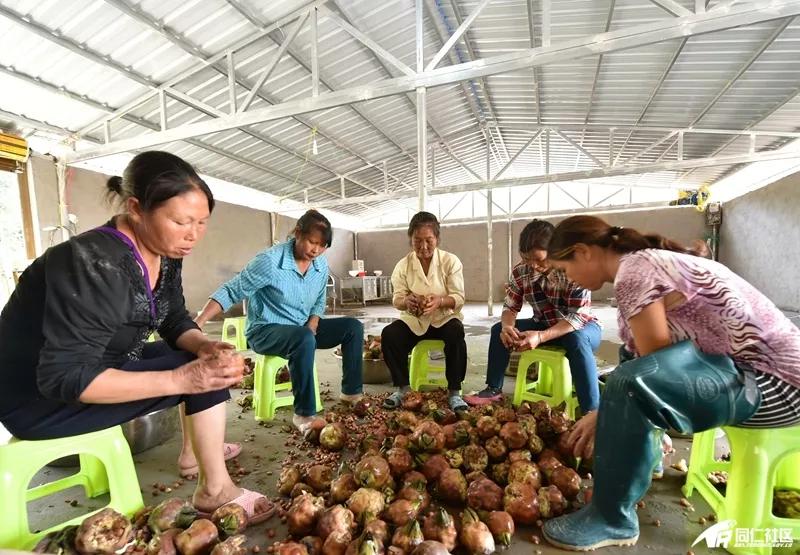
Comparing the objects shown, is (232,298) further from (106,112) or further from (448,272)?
(106,112)

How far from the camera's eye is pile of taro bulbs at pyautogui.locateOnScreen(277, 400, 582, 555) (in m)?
1.24

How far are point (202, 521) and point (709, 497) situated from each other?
184cm

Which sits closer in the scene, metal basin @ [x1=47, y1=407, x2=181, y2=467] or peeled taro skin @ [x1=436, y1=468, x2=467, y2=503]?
peeled taro skin @ [x1=436, y1=468, x2=467, y2=503]

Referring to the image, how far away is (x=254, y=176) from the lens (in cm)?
891

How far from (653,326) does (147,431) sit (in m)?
2.50

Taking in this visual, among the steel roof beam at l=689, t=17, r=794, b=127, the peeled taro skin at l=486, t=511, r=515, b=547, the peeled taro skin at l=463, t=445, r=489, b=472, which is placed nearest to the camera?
the peeled taro skin at l=486, t=511, r=515, b=547

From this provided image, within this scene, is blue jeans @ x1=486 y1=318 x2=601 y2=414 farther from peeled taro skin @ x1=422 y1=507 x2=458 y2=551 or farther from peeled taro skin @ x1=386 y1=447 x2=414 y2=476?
peeled taro skin @ x1=422 y1=507 x2=458 y2=551

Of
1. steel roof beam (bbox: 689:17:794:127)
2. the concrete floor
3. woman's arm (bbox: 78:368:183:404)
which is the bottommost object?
the concrete floor

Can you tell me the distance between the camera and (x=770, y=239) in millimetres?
7844

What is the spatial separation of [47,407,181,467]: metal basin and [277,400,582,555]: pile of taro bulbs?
38.2 inches

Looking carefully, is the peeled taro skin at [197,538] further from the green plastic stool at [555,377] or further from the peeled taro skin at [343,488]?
the green plastic stool at [555,377]

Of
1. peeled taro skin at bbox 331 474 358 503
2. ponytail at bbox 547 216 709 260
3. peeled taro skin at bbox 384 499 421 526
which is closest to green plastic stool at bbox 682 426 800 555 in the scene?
ponytail at bbox 547 216 709 260

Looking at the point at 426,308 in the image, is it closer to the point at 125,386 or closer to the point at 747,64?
the point at 125,386

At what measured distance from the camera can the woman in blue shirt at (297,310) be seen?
2385 millimetres
